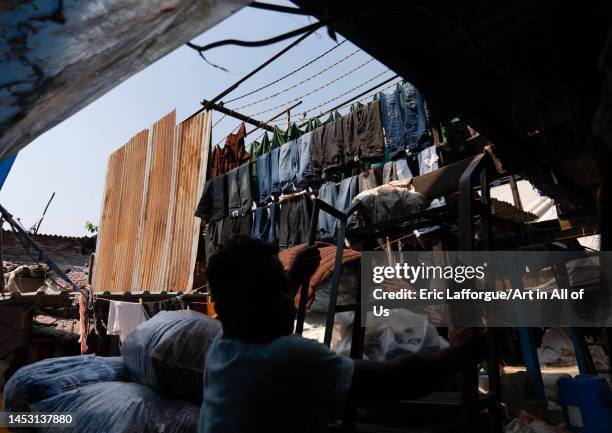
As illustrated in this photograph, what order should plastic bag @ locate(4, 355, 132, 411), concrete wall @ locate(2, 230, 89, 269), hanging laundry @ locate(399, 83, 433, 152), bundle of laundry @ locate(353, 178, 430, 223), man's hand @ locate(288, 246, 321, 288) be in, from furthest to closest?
concrete wall @ locate(2, 230, 89, 269), hanging laundry @ locate(399, 83, 433, 152), bundle of laundry @ locate(353, 178, 430, 223), plastic bag @ locate(4, 355, 132, 411), man's hand @ locate(288, 246, 321, 288)

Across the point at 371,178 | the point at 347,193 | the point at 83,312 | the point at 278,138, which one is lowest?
the point at 83,312

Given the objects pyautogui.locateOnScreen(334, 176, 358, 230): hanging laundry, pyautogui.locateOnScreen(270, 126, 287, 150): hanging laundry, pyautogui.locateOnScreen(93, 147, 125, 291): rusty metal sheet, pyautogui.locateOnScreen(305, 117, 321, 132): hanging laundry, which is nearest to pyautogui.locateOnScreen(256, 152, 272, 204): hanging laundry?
pyautogui.locateOnScreen(270, 126, 287, 150): hanging laundry

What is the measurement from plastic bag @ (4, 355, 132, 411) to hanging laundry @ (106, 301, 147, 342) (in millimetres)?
5092

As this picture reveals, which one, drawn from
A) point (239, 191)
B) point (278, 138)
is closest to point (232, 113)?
point (278, 138)

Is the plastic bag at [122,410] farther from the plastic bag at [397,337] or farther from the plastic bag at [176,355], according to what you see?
the plastic bag at [397,337]

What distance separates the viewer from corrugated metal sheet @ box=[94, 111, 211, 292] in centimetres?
965

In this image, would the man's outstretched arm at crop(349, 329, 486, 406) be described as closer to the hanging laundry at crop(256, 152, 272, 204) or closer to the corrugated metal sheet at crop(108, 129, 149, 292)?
the hanging laundry at crop(256, 152, 272, 204)

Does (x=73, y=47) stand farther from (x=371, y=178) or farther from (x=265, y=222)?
(x=265, y=222)

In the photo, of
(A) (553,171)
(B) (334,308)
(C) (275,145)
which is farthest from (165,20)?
(C) (275,145)

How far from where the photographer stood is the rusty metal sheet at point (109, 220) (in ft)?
39.7

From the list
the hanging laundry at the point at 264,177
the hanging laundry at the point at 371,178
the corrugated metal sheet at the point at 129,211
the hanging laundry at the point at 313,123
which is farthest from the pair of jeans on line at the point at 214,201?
the hanging laundry at the point at 371,178

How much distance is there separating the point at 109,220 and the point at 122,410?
443 inches

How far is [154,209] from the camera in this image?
1077 centimetres

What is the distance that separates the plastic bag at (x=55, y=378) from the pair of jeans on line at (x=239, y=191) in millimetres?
5430
